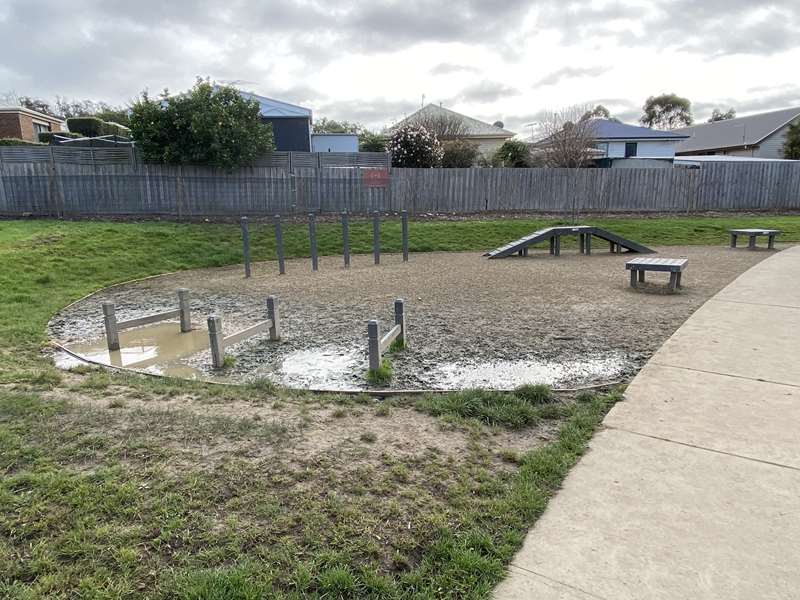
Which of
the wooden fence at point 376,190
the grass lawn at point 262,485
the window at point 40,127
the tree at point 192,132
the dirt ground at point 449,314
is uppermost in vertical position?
the window at point 40,127

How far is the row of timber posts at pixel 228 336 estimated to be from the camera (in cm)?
558

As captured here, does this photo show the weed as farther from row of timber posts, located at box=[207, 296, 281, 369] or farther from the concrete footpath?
the concrete footpath

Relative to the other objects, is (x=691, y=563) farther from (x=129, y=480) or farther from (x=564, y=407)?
(x=129, y=480)

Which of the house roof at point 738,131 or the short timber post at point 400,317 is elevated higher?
the house roof at point 738,131

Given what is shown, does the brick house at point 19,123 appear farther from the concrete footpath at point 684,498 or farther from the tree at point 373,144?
the concrete footpath at point 684,498

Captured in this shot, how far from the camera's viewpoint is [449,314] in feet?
25.0

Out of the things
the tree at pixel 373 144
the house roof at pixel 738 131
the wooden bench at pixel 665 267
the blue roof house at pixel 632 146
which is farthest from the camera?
the house roof at pixel 738 131

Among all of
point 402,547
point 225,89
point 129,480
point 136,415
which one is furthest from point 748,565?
point 225,89

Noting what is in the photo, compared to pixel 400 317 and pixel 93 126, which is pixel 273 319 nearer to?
pixel 400 317

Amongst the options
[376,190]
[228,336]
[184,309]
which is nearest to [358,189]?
[376,190]

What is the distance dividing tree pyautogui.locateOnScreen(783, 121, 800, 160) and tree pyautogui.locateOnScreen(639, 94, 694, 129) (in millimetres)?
35589

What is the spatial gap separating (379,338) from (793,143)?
142 ft

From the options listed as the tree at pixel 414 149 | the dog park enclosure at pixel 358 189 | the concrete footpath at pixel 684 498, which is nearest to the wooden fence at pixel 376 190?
the dog park enclosure at pixel 358 189

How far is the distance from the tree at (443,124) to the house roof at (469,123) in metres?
0.13
